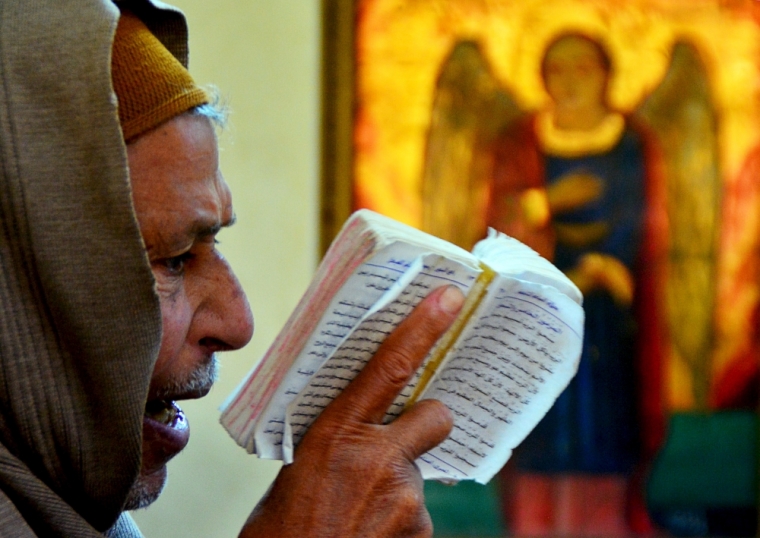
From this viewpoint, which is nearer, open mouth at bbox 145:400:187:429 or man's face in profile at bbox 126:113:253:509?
man's face in profile at bbox 126:113:253:509

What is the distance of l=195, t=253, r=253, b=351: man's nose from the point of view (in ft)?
3.10

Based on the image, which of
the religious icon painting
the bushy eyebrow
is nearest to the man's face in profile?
the bushy eyebrow

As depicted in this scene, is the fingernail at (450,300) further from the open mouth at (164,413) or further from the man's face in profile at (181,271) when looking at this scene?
the open mouth at (164,413)

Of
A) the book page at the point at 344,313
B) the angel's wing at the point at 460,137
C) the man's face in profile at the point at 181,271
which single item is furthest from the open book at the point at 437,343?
the angel's wing at the point at 460,137

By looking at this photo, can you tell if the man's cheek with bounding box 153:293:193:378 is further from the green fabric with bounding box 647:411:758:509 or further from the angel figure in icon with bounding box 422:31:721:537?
the green fabric with bounding box 647:411:758:509

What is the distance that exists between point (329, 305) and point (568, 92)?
155 centimetres

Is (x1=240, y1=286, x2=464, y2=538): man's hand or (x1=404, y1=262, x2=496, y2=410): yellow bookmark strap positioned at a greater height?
(x1=404, y1=262, x2=496, y2=410): yellow bookmark strap

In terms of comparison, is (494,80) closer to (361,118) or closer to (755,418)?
(361,118)

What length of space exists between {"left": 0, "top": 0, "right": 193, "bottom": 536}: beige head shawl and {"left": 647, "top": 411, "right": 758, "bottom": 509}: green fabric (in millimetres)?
1709

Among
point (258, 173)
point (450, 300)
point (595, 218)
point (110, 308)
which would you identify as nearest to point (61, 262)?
point (110, 308)

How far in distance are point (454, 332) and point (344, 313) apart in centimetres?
15

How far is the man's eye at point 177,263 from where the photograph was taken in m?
0.90

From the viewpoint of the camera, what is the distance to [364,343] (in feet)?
2.78

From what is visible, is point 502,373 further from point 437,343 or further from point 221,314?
point 221,314
